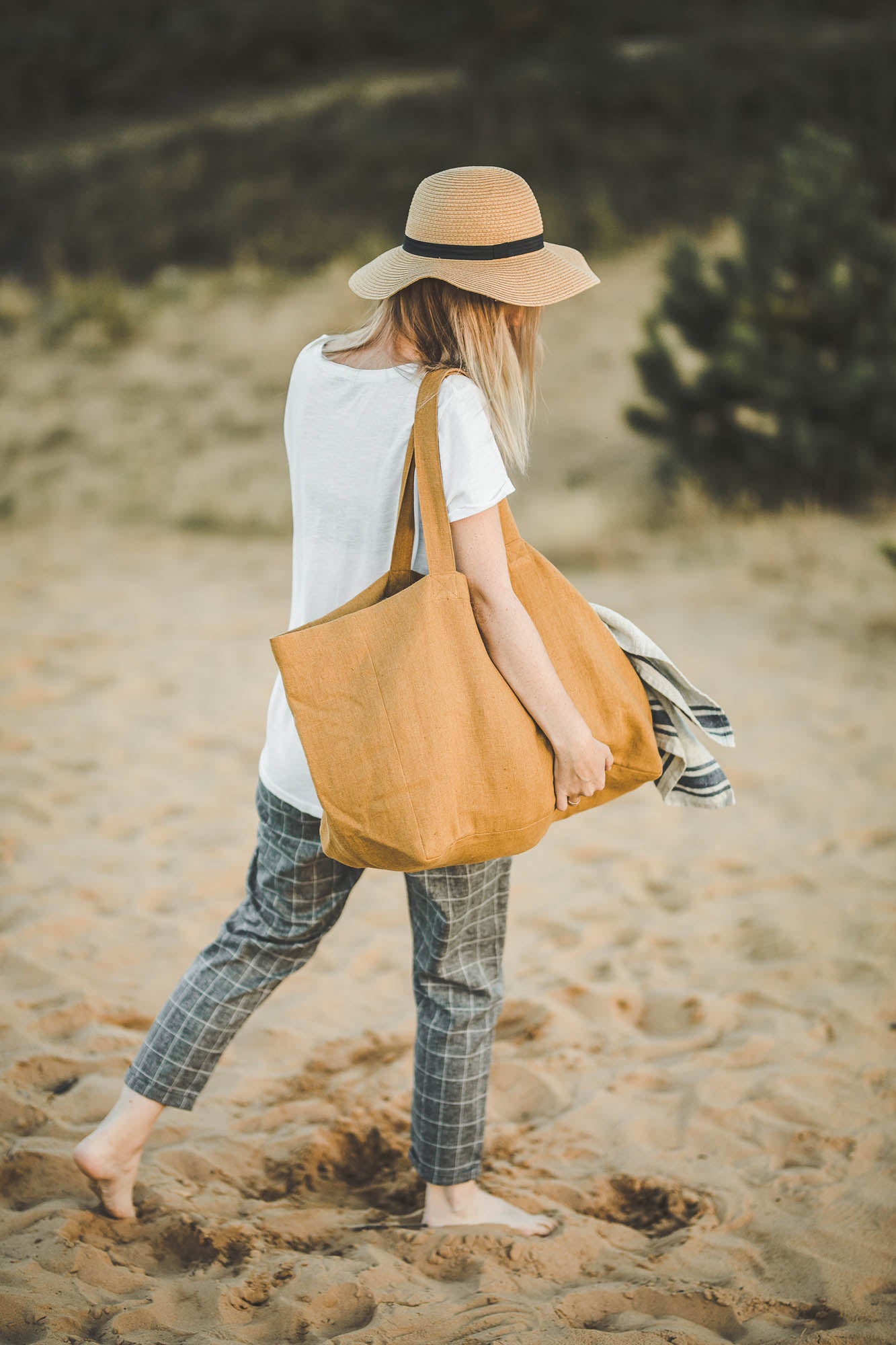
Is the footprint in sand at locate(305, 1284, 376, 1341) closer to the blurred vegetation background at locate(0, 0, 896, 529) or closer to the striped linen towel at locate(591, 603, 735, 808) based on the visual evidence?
the striped linen towel at locate(591, 603, 735, 808)

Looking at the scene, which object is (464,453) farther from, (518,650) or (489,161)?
(489,161)

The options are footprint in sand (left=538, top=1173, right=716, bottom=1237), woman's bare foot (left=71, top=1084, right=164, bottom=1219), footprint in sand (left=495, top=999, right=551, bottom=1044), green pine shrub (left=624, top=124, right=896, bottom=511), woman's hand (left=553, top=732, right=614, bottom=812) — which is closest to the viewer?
woman's hand (left=553, top=732, right=614, bottom=812)

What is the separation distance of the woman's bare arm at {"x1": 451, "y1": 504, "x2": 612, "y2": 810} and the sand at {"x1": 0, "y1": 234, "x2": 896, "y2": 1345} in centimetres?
90

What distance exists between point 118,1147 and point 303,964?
454 millimetres

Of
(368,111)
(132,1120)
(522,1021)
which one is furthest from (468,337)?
(368,111)

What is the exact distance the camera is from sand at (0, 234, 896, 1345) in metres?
1.76

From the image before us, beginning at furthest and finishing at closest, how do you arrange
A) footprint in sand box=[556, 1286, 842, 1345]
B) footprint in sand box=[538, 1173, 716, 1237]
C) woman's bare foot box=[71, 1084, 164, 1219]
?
footprint in sand box=[538, 1173, 716, 1237] → woman's bare foot box=[71, 1084, 164, 1219] → footprint in sand box=[556, 1286, 842, 1345]

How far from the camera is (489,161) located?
13.2 metres

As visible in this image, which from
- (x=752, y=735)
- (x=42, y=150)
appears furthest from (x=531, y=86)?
(x=752, y=735)

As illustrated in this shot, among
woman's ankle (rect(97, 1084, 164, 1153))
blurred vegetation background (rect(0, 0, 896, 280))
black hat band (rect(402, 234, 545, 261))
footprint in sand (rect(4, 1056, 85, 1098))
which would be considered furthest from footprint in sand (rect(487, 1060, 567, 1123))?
blurred vegetation background (rect(0, 0, 896, 280))

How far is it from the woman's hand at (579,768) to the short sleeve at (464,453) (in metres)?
0.38

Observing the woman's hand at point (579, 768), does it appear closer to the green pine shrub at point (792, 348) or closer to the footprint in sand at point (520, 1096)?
the footprint in sand at point (520, 1096)

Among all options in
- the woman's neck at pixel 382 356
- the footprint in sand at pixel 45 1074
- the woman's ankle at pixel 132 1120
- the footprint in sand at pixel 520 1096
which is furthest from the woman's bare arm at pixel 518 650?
the footprint in sand at pixel 45 1074

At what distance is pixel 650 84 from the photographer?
14.3 metres
